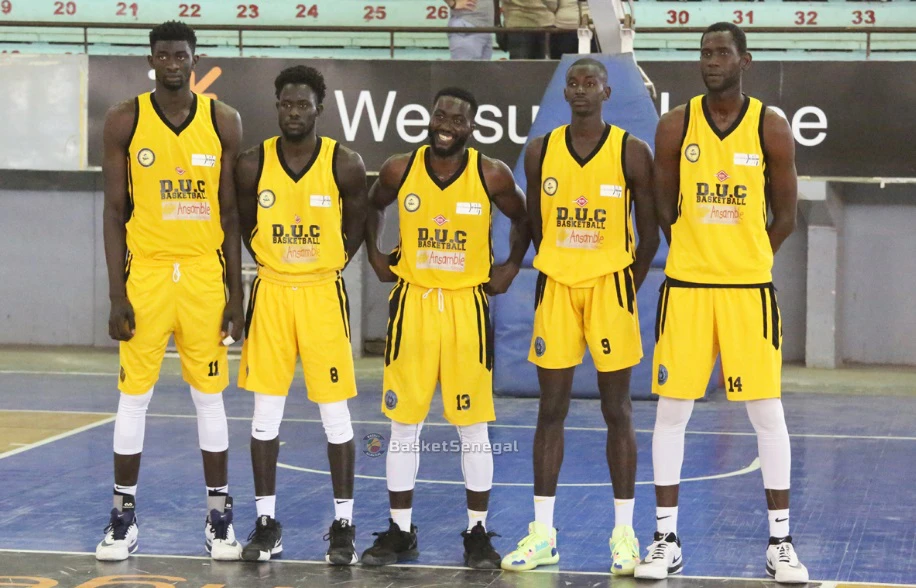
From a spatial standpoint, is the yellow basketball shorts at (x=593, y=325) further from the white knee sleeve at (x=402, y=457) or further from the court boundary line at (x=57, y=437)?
the court boundary line at (x=57, y=437)

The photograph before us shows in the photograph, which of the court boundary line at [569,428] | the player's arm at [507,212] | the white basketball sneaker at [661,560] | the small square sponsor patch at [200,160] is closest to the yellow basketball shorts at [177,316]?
the small square sponsor patch at [200,160]

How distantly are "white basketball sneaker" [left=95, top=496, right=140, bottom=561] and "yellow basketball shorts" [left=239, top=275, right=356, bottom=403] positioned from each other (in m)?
0.77

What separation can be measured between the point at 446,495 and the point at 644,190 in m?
2.28

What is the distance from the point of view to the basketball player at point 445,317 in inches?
207

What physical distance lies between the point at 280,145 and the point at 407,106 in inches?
262

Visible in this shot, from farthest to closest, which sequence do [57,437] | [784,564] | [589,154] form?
1. [57,437]
2. [589,154]
3. [784,564]

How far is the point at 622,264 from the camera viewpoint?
17.1ft

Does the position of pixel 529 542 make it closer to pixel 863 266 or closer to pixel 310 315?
pixel 310 315

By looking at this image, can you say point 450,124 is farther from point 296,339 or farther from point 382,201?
point 296,339

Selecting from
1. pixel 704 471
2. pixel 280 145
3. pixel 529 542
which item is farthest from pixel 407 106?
pixel 529 542

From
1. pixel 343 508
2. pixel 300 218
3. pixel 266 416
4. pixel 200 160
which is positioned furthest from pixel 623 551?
pixel 200 160

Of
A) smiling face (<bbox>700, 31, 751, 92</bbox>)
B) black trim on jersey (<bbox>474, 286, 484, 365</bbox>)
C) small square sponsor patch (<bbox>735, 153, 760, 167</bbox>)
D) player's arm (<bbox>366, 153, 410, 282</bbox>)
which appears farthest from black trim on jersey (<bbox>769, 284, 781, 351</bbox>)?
player's arm (<bbox>366, 153, 410, 282</bbox>)

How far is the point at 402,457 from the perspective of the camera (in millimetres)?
5297

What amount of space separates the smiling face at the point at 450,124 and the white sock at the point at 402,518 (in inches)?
62.3
